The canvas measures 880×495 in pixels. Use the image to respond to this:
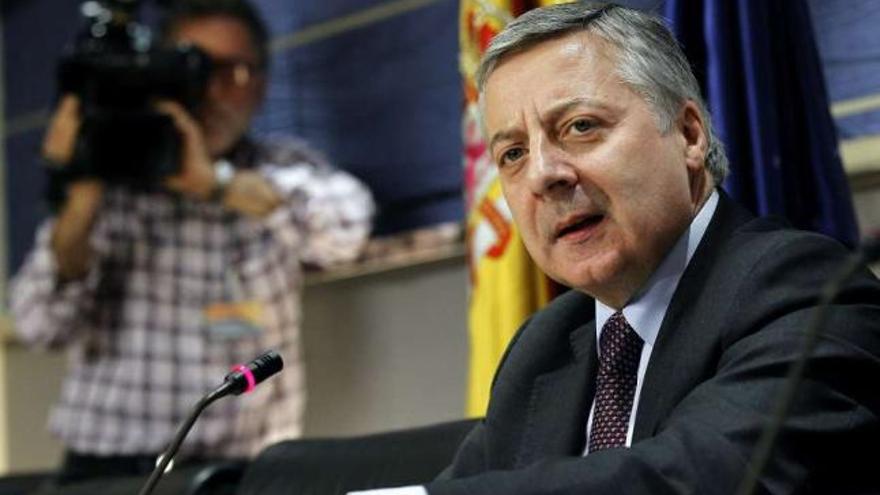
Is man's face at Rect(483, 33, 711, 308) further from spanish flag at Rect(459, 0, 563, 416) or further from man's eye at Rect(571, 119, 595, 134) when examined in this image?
spanish flag at Rect(459, 0, 563, 416)

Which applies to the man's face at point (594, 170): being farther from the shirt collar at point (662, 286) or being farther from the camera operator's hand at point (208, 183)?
the camera operator's hand at point (208, 183)

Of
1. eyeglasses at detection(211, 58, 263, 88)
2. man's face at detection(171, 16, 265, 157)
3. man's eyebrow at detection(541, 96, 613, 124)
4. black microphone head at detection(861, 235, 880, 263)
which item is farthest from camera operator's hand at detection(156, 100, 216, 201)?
black microphone head at detection(861, 235, 880, 263)

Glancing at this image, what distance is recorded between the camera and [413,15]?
4527mm

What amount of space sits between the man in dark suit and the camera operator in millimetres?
2229

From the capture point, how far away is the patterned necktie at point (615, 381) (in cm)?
A: 215

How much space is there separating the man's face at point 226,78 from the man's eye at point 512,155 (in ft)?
8.37

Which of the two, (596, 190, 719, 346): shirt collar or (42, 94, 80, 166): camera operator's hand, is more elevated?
(596, 190, 719, 346): shirt collar

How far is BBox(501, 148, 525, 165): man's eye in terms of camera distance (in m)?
2.26

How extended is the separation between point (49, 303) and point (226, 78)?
85 centimetres

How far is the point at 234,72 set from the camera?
15.7 feet

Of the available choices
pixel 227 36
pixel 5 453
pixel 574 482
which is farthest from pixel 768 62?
pixel 5 453

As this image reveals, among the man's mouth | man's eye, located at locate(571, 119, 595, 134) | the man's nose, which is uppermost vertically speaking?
man's eye, located at locate(571, 119, 595, 134)

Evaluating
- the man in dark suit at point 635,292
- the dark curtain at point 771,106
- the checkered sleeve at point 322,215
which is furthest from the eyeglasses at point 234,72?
the man in dark suit at point 635,292

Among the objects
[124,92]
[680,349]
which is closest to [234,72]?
[124,92]
